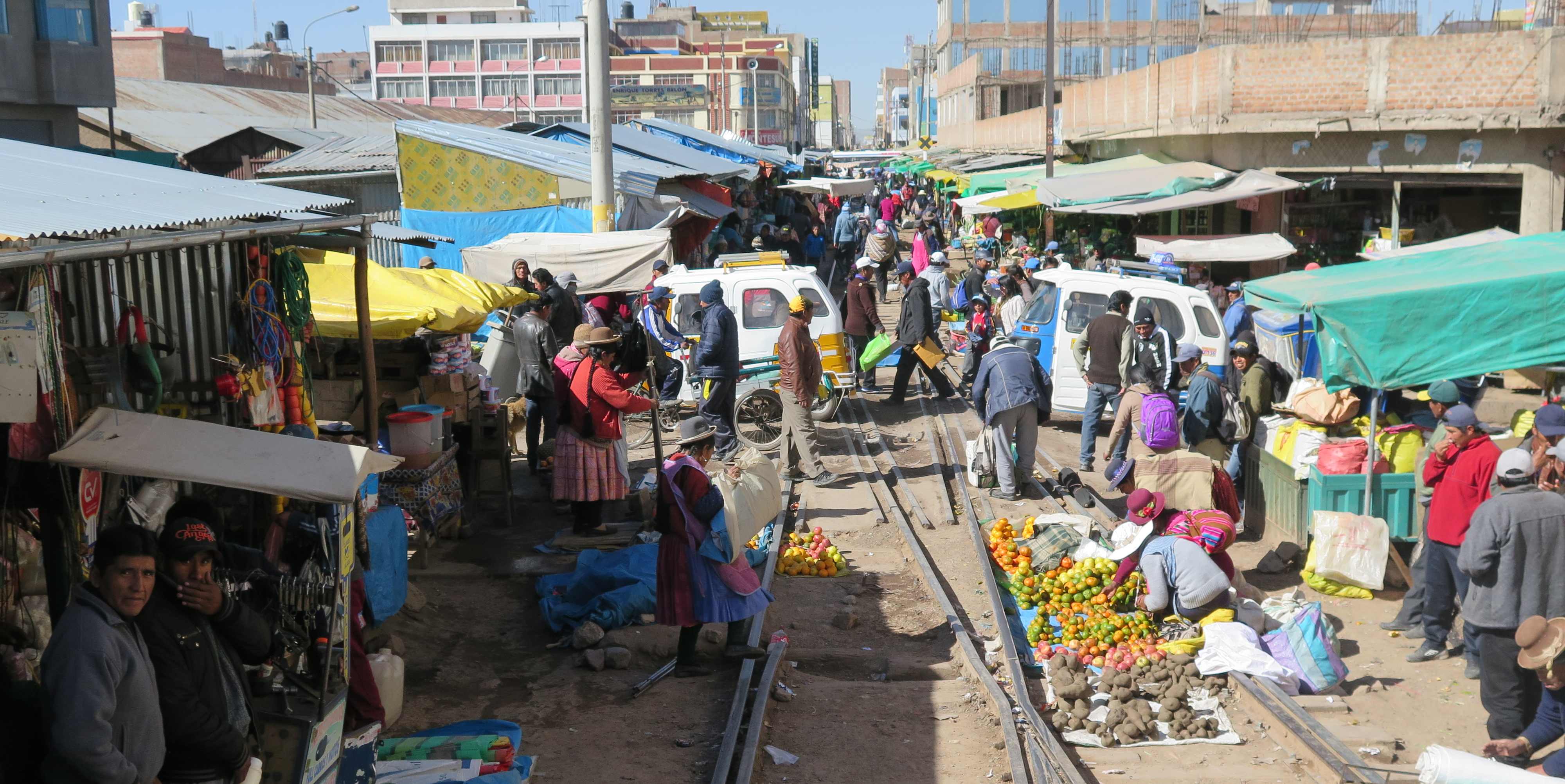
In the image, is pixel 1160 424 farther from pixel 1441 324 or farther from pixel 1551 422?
pixel 1551 422

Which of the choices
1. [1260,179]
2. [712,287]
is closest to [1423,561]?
[712,287]

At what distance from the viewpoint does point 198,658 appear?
4.23m

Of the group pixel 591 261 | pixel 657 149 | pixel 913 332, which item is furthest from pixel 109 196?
pixel 657 149

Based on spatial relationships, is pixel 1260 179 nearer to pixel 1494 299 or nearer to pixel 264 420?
pixel 1494 299

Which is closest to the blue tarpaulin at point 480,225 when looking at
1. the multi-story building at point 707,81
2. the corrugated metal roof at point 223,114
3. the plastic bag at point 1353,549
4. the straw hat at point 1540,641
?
the corrugated metal roof at point 223,114

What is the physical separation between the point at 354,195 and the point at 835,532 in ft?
54.2

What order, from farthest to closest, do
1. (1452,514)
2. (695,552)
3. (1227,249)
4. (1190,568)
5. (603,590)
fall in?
(1227,249) → (603,590) → (1190,568) → (1452,514) → (695,552)

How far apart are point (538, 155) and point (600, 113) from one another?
4.58m

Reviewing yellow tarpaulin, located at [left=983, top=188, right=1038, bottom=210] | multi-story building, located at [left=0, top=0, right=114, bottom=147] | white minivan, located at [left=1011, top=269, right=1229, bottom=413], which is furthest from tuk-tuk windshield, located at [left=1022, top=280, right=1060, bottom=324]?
multi-story building, located at [left=0, top=0, right=114, bottom=147]

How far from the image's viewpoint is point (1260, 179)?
732 inches

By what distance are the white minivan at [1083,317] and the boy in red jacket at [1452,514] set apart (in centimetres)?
520

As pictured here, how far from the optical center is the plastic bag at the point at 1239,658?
7.18m

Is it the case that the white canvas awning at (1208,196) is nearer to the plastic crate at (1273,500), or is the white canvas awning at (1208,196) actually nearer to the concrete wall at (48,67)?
the plastic crate at (1273,500)

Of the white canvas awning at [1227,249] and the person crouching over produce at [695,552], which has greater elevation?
the white canvas awning at [1227,249]
